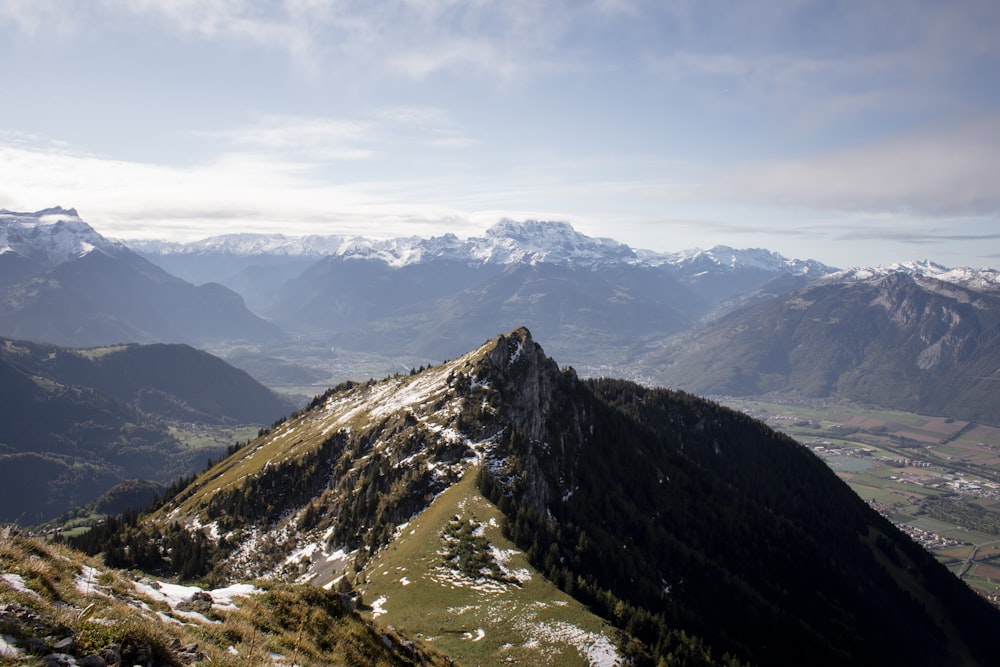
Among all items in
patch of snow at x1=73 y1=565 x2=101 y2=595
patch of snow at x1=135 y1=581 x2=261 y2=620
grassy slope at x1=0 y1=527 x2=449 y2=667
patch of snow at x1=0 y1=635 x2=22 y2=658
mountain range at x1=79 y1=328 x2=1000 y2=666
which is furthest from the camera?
mountain range at x1=79 y1=328 x2=1000 y2=666

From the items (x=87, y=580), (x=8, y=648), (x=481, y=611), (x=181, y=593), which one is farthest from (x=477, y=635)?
(x=8, y=648)

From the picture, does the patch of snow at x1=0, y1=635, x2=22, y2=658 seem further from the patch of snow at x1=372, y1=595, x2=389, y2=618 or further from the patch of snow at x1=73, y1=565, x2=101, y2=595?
the patch of snow at x1=372, y1=595, x2=389, y2=618

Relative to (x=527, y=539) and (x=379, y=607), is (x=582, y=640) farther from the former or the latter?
(x=527, y=539)

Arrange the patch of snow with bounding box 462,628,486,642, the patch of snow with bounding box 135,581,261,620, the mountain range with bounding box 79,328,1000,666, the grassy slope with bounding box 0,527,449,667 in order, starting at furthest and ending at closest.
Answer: the mountain range with bounding box 79,328,1000,666
the patch of snow with bounding box 462,628,486,642
the patch of snow with bounding box 135,581,261,620
the grassy slope with bounding box 0,527,449,667

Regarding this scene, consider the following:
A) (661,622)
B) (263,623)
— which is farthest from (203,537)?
(263,623)

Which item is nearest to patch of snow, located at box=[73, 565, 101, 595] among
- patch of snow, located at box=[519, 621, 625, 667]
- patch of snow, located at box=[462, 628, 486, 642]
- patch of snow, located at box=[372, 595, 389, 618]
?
patch of snow, located at box=[462, 628, 486, 642]

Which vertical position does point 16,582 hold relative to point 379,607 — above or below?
above

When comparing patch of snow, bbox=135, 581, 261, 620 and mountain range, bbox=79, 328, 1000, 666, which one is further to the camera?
mountain range, bbox=79, 328, 1000, 666

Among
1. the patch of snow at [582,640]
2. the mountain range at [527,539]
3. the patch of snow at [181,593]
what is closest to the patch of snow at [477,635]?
the mountain range at [527,539]
